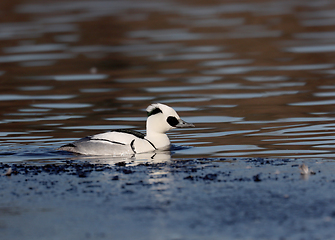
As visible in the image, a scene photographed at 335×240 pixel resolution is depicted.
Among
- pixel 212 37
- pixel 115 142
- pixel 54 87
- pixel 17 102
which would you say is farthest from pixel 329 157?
pixel 212 37

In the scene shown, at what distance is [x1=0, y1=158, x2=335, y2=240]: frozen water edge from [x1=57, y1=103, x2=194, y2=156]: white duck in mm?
1182

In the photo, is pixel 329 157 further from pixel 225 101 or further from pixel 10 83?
pixel 10 83

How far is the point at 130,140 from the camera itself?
11.5m

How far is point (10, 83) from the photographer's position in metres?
21.7

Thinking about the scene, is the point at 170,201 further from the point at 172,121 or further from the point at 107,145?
the point at 172,121

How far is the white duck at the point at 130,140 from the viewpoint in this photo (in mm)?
11445

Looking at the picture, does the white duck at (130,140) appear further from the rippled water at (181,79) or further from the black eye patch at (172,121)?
the rippled water at (181,79)

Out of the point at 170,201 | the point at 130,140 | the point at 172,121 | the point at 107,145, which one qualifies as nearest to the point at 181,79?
the point at 172,121

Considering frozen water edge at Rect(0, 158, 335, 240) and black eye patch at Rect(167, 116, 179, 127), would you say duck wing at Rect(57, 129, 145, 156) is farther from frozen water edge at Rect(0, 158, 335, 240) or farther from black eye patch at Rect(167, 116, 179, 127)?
frozen water edge at Rect(0, 158, 335, 240)

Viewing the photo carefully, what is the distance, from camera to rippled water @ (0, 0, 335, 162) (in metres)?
13.1

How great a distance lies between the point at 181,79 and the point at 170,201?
13404 millimetres

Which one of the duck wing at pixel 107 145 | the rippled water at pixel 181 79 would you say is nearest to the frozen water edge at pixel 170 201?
the duck wing at pixel 107 145

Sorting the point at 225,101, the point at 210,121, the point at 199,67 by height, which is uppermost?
the point at 199,67

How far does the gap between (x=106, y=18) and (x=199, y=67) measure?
1787 cm
